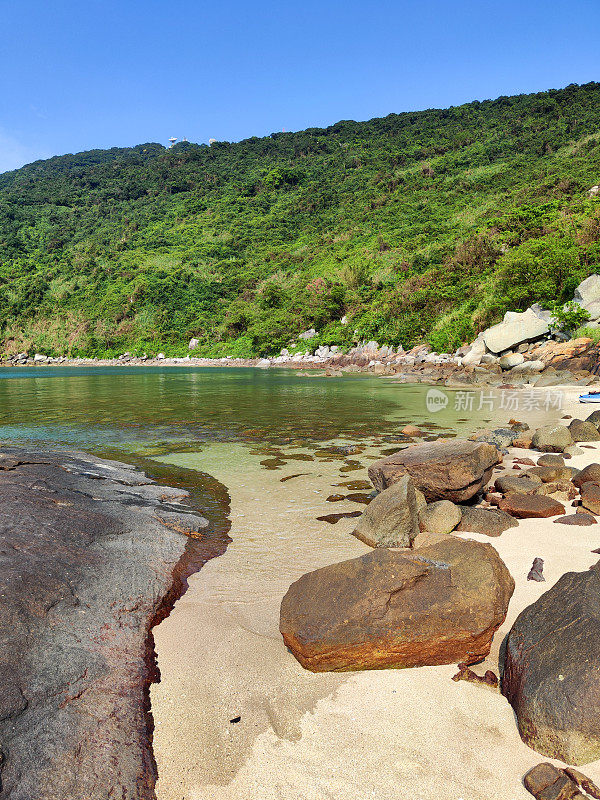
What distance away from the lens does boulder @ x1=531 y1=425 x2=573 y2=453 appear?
10180 mm

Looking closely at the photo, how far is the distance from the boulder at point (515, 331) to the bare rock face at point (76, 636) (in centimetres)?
2962

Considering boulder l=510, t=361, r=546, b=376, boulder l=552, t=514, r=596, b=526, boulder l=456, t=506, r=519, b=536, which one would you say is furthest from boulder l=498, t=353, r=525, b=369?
boulder l=456, t=506, r=519, b=536

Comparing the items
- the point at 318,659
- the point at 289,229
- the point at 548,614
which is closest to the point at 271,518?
the point at 318,659

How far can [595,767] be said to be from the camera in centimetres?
264

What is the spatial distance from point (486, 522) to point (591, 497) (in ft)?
5.34

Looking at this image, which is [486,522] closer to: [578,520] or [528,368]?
[578,520]

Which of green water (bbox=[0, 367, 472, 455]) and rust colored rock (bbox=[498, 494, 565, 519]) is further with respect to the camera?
green water (bbox=[0, 367, 472, 455])

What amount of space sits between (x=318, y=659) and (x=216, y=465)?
736 centimetres

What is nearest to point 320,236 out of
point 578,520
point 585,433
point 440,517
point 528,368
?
point 528,368

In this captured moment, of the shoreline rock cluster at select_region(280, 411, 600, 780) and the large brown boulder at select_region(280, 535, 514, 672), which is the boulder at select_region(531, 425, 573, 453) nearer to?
the shoreline rock cluster at select_region(280, 411, 600, 780)

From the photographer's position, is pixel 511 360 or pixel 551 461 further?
pixel 511 360

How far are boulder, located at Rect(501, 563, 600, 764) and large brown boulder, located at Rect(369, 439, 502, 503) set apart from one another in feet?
10.7

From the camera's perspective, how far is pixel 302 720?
318 cm

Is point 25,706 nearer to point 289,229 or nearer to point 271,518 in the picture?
point 271,518
